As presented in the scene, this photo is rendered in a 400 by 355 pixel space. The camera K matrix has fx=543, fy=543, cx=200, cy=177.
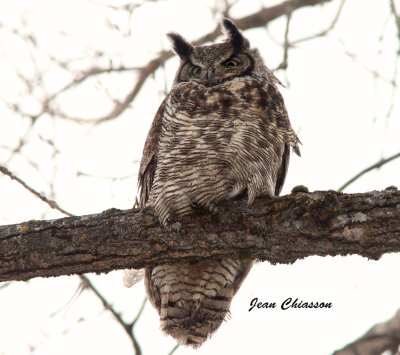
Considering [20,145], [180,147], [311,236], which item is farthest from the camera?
[20,145]

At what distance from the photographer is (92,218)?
296cm

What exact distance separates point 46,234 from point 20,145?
2.12 m

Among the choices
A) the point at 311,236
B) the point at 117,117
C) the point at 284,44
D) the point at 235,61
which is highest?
the point at 117,117

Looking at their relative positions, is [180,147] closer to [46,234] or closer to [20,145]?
[46,234]

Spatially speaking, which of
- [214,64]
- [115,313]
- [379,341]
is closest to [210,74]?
[214,64]

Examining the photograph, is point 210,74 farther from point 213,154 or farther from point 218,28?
point 218,28

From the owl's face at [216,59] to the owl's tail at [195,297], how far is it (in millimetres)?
1201

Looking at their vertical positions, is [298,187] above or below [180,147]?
below

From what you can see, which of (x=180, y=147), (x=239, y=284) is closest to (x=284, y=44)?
(x=180, y=147)

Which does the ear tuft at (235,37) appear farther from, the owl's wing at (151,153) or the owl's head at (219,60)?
the owl's wing at (151,153)

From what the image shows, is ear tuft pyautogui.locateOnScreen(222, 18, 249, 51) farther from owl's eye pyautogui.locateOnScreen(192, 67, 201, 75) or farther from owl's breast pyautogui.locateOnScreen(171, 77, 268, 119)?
owl's breast pyautogui.locateOnScreen(171, 77, 268, 119)

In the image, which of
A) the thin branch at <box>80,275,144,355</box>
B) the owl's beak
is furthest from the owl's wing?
the thin branch at <box>80,275,144,355</box>

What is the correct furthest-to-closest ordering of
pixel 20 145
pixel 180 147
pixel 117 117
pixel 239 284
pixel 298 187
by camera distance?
pixel 117 117 → pixel 20 145 → pixel 239 284 → pixel 180 147 → pixel 298 187

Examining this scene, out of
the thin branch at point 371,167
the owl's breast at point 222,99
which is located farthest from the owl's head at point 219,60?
the thin branch at point 371,167
